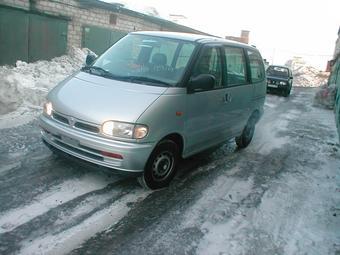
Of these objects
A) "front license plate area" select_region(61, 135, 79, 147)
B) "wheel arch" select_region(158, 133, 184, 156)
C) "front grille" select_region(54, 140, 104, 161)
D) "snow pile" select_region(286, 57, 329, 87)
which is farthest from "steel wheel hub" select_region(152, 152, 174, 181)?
"snow pile" select_region(286, 57, 329, 87)

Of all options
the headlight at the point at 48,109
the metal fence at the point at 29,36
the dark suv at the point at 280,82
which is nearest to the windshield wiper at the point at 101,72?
the headlight at the point at 48,109

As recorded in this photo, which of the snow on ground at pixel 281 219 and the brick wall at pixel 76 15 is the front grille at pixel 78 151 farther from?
the brick wall at pixel 76 15

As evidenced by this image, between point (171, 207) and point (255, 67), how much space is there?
12.0ft

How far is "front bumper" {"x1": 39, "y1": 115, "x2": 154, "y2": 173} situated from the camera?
407 cm

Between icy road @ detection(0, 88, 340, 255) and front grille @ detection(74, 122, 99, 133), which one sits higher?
front grille @ detection(74, 122, 99, 133)

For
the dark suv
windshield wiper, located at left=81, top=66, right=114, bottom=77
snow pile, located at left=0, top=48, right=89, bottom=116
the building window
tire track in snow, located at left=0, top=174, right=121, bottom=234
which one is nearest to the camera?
tire track in snow, located at left=0, top=174, right=121, bottom=234

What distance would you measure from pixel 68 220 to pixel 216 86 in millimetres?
2818

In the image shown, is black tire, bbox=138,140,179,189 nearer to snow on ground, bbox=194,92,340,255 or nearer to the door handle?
snow on ground, bbox=194,92,340,255

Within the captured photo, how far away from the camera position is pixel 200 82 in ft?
15.4

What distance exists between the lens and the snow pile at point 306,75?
103ft

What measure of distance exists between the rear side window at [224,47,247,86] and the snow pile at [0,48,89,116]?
457 cm

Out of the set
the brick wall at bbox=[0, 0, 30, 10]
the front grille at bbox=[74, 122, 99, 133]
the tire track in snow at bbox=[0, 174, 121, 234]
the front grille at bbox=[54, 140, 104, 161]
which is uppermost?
the brick wall at bbox=[0, 0, 30, 10]

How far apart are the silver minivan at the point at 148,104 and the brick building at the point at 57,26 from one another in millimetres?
7256

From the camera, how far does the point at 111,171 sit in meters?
4.22
